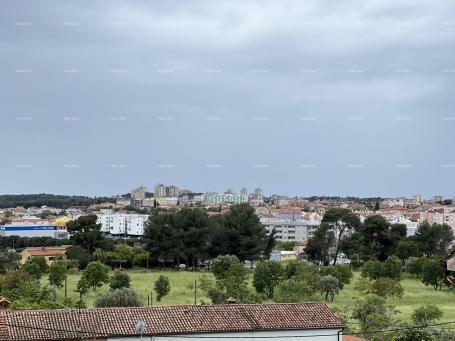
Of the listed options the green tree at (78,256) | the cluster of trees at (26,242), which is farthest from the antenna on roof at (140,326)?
the cluster of trees at (26,242)

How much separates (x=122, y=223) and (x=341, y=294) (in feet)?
210

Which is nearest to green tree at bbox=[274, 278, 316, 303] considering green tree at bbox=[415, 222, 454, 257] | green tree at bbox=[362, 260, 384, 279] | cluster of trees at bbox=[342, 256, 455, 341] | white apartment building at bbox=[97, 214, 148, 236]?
cluster of trees at bbox=[342, 256, 455, 341]

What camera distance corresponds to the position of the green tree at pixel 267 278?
120 feet

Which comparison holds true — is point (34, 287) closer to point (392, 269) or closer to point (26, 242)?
point (392, 269)

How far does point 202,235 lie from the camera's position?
5069cm

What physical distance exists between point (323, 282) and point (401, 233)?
2493cm

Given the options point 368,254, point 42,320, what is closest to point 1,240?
point 368,254

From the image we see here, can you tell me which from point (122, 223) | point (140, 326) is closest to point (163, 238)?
point (140, 326)

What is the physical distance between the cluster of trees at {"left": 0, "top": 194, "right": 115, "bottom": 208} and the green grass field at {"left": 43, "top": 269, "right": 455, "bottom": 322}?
412 ft

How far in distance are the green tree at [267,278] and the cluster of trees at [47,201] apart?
437 ft

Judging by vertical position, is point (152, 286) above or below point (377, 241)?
below

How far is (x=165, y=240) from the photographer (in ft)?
166

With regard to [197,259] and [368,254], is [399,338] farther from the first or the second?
[368,254]

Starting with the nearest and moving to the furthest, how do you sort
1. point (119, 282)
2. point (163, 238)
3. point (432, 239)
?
point (119, 282), point (163, 238), point (432, 239)
